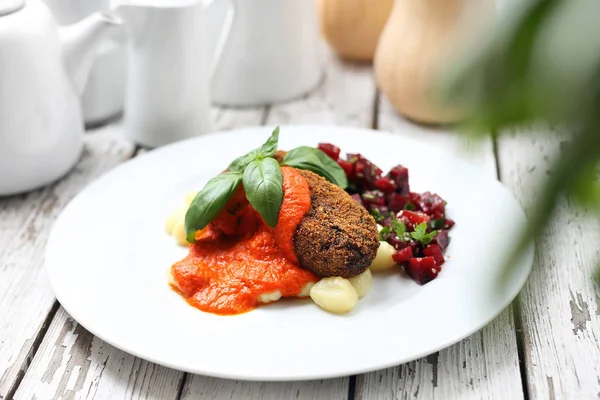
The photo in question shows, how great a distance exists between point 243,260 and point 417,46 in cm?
116

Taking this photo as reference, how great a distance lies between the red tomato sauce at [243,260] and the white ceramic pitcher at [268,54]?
0.98m

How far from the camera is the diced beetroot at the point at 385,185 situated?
1.89 metres

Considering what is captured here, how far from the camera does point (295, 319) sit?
152 centimetres

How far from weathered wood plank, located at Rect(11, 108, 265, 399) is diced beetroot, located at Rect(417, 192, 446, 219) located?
2.53ft

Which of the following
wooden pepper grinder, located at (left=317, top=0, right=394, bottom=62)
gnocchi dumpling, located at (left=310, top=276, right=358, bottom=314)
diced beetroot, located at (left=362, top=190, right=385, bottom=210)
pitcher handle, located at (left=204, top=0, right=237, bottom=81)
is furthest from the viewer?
wooden pepper grinder, located at (left=317, top=0, right=394, bottom=62)

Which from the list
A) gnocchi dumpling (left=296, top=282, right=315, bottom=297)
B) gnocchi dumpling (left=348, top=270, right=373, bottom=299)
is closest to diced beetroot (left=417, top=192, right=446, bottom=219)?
gnocchi dumpling (left=348, top=270, right=373, bottom=299)

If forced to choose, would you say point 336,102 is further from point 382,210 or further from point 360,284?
point 360,284

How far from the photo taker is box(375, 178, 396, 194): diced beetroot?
1.89 m

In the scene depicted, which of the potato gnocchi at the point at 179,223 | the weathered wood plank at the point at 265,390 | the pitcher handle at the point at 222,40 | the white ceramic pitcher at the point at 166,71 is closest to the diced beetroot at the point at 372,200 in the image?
the potato gnocchi at the point at 179,223

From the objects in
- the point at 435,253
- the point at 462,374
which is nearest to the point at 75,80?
the point at 435,253

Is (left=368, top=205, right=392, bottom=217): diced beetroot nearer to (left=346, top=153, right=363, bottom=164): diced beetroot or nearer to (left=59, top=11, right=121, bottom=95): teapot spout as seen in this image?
(left=346, top=153, right=363, bottom=164): diced beetroot

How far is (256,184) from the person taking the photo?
161cm

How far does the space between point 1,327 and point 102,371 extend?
0.33m

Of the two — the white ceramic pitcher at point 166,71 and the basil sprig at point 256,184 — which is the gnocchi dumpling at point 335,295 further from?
the white ceramic pitcher at point 166,71
